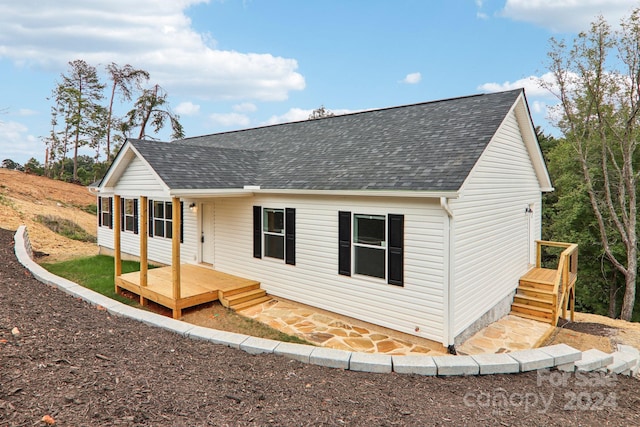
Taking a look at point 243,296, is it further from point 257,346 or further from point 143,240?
point 257,346

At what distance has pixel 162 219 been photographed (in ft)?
38.5

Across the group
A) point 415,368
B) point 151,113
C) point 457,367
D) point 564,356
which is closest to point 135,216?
point 415,368

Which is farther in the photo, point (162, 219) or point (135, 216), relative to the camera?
point (135, 216)

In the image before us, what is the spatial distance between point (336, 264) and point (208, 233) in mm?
4756

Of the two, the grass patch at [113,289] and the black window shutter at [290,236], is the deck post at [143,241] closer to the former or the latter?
the grass patch at [113,289]

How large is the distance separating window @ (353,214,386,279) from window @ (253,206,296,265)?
1.76 m

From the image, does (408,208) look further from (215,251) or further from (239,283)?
(215,251)

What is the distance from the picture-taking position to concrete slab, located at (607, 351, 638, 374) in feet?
16.5

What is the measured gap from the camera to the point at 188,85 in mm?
24391

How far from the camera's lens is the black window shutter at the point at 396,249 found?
6.73 m

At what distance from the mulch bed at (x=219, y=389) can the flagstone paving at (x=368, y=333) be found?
6.83ft

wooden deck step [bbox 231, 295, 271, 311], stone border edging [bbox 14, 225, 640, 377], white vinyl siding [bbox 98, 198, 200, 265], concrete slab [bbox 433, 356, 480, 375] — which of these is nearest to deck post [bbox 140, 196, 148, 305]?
white vinyl siding [bbox 98, 198, 200, 265]

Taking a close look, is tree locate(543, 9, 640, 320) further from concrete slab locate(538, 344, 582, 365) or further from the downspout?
concrete slab locate(538, 344, 582, 365)

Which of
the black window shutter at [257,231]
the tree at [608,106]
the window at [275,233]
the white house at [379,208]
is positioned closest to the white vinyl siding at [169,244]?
the white house at [379,208]
